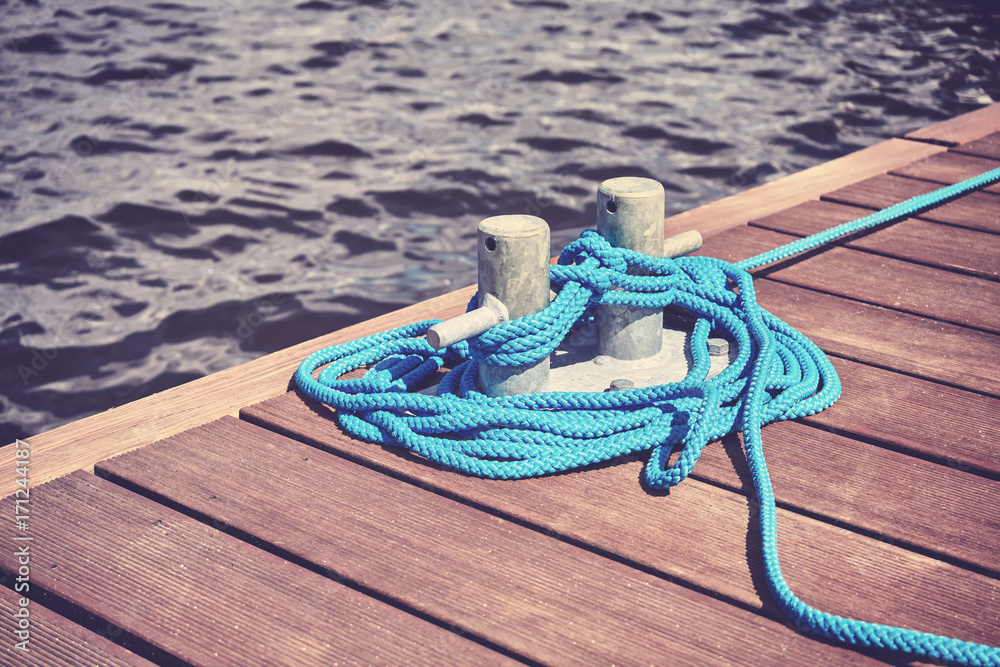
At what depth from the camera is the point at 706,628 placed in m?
1.33

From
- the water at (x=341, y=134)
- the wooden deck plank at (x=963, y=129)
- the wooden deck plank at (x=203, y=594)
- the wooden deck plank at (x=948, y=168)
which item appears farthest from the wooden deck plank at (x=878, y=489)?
the water at (x=341, y=134)

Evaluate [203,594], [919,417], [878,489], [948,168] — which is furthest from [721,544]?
[948,168]

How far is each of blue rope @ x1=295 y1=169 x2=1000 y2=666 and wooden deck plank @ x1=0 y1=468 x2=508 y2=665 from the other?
32 cm

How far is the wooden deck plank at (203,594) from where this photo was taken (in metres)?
1.31

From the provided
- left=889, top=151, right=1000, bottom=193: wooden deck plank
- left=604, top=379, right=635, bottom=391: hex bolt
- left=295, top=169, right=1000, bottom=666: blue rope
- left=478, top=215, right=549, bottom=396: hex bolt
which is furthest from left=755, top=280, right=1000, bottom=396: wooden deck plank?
left=889, top=151, right=1000, bottom=193: wooden deck plank

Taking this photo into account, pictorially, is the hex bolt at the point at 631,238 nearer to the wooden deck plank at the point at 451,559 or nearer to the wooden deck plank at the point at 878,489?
the wooden deck plank at the point at 878,489

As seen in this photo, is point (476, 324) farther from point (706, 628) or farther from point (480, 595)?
point (706, 628)

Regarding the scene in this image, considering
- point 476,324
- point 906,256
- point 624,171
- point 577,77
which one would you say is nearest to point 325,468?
point 476,324

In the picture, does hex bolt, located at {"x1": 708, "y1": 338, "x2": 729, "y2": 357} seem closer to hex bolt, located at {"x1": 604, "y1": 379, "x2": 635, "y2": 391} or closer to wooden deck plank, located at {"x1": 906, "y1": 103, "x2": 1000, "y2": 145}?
hex bolt, located at {"x1": 604, "y1": 379, "x2": 635, "y2": 391}

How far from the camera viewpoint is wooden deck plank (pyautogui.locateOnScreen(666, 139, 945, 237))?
2.85 meters

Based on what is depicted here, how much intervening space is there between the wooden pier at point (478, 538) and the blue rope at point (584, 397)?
0.04m

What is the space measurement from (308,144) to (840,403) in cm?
428

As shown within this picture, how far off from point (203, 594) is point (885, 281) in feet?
5.99

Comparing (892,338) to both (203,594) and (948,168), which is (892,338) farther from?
(203,594)
